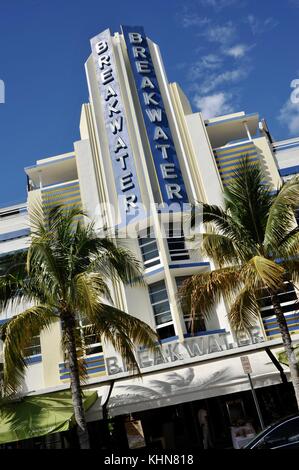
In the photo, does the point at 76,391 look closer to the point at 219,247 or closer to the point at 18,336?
the point at 18,336

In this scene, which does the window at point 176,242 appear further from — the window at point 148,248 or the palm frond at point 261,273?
the palm frond at point 261,273

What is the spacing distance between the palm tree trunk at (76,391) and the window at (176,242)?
10.0m

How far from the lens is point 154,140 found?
24500 millimetres

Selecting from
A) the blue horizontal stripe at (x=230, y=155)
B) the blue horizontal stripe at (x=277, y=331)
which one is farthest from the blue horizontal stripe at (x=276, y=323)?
the blue horizontal stripe at (x=230, y=155)

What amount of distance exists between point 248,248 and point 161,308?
932cm

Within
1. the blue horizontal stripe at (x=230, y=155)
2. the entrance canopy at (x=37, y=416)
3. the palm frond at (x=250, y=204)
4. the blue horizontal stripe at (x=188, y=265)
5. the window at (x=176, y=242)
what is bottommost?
the entrance canopy at (x=37, y=416)

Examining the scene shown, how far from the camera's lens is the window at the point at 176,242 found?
22703mm

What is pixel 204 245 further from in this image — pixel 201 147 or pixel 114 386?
pixel 201 147

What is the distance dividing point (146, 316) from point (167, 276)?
2414 millimetres

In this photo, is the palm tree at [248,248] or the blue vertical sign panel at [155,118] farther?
the blue vertical sign panel at [155,118]

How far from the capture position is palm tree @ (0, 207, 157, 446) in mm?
12602

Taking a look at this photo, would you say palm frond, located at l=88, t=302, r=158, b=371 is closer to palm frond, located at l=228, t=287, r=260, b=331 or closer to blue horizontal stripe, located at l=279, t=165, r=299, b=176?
palm frond, located at l=228, t=287, r=260, b=331

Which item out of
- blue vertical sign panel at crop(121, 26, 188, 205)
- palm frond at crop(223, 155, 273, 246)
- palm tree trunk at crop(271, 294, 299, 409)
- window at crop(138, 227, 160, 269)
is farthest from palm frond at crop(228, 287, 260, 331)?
blue vertical sign panel at crop(121, 26, 188, 205)
